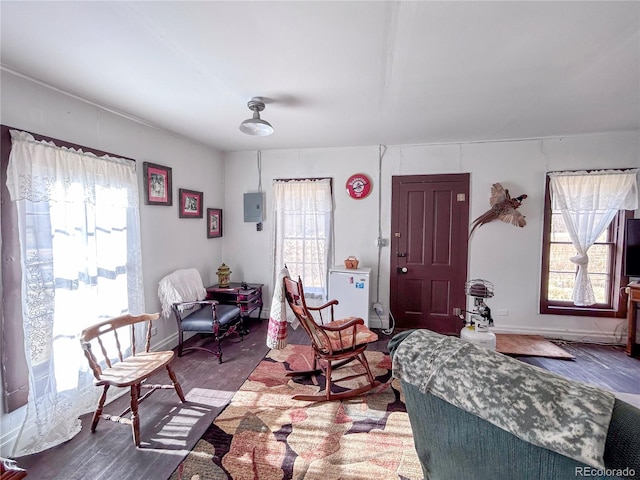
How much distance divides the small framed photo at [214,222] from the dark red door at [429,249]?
2477 mm

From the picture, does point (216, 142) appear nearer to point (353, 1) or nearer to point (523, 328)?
point (353, 1)

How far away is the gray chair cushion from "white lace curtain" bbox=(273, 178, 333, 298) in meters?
1.01

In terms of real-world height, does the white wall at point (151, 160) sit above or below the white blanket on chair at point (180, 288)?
above

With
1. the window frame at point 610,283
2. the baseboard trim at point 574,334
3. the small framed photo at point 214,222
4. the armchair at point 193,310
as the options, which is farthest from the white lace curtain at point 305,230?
the window frame at point 610,283

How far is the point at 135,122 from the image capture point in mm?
2621

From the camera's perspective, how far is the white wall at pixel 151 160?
1.79 m

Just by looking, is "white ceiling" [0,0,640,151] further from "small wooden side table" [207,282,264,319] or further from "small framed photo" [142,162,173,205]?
"small wooden side table" [207,282,264,319]

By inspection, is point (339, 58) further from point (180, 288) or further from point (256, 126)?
point (180, 288)

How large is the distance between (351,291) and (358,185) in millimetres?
1418

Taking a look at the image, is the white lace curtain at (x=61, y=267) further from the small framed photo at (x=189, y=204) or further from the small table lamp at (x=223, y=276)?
the small table lamp at (x=223, y=276)

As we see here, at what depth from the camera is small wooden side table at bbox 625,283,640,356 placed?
2787 millimetres

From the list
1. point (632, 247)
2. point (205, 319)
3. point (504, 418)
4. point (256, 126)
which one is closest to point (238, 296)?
point (205, 319)

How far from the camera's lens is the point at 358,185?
3674mm

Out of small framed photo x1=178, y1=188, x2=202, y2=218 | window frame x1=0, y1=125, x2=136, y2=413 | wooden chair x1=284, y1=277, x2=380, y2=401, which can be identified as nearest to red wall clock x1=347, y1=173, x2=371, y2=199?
wooden chair x1=284, y1=277, x2=380, y2=401
